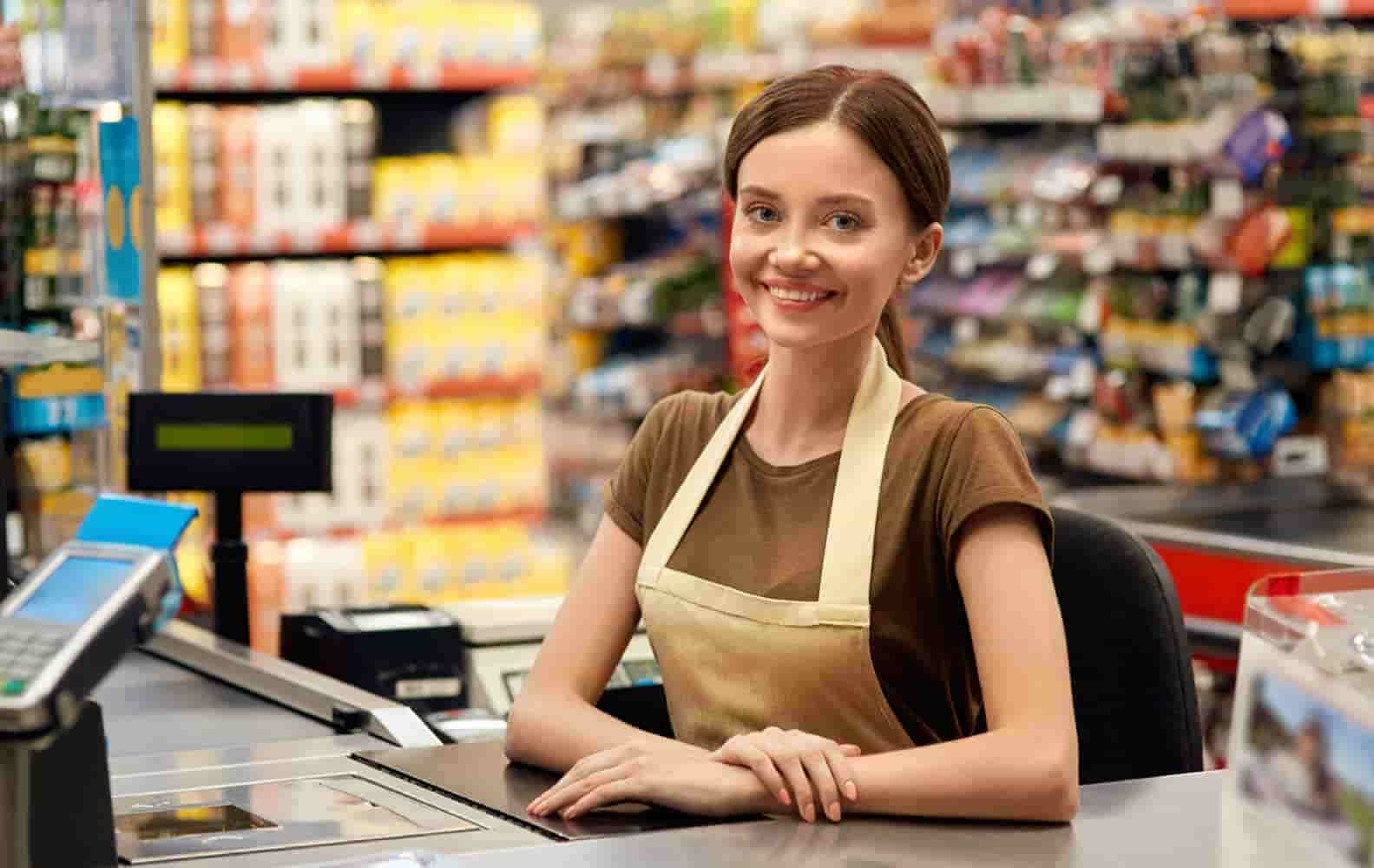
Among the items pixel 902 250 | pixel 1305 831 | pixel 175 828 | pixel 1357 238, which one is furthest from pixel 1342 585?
pixel 1357 238

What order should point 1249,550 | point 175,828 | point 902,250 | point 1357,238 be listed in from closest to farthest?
1. point 175,828
2. point 902,250
3. point 1249,550
4. point 1357,238

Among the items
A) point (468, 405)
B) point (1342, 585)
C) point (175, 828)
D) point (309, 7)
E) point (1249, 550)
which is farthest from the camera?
point (468, 405)

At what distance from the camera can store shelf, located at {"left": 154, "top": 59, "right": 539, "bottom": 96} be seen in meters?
5.36

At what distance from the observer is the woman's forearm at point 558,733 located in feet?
6.01

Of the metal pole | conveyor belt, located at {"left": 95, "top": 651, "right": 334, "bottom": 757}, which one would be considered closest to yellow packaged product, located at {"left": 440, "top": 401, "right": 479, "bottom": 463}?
the metal pole

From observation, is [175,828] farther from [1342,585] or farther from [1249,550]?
[1249,550]

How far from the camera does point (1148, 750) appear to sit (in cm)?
208

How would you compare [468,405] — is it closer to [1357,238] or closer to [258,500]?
[258,500]

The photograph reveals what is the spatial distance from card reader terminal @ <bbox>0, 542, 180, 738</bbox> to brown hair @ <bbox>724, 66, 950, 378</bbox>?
2.78 feet

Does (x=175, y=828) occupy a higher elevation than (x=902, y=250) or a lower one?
lower

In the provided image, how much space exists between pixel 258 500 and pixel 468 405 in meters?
0.68

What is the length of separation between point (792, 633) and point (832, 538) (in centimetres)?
9

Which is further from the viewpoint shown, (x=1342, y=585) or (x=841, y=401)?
(x=841, y=401)

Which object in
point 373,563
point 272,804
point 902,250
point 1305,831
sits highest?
point 902,250
